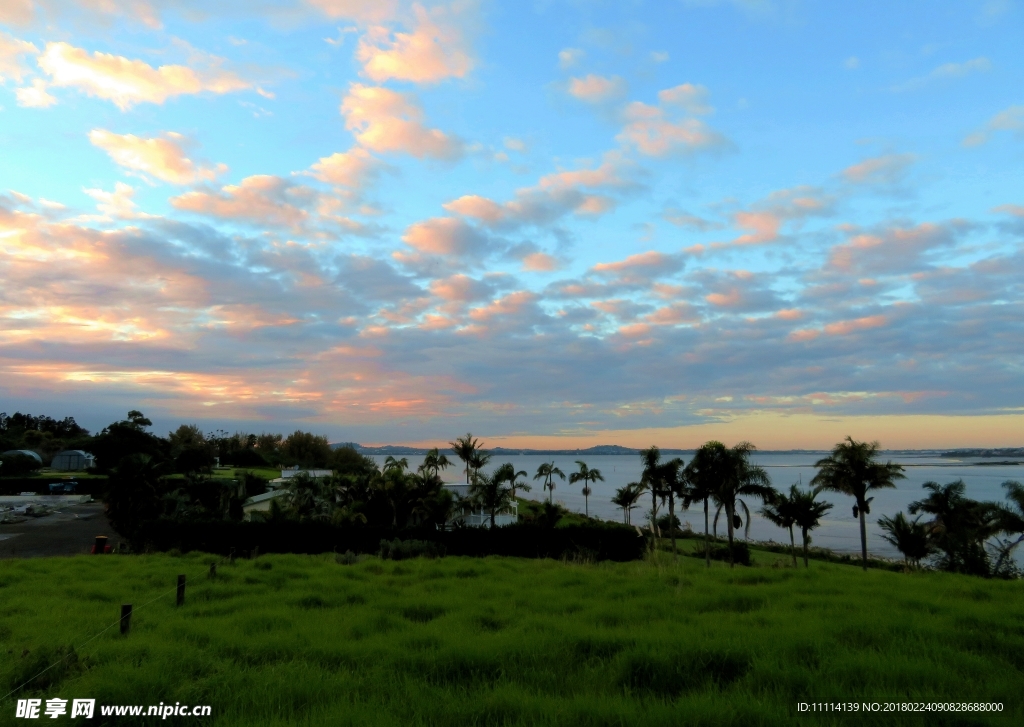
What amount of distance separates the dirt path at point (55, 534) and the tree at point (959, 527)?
148 ft

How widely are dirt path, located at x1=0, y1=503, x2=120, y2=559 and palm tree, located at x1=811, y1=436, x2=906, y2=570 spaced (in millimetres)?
42791

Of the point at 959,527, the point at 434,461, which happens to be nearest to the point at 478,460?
the point at 434,461

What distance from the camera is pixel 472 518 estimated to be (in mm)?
47594

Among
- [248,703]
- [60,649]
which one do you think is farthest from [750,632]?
[60,649]

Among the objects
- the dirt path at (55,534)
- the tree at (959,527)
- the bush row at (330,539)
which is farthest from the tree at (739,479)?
the dirt path at (55,534)

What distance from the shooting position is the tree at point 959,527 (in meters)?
33.4

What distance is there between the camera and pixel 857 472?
40156mm

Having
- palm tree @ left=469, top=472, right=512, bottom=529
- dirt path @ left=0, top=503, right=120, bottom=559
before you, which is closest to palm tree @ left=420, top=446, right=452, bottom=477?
palm tree @ left=469, top=472, right=512, bottom=529

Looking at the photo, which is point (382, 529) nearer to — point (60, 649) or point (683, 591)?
point (683, 591)

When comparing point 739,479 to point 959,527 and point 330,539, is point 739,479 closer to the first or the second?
point 959,527

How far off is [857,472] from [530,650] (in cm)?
3845

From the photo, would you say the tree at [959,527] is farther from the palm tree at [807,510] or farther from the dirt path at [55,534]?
the dirt path at [55,534]

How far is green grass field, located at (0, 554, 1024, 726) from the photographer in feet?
20.9

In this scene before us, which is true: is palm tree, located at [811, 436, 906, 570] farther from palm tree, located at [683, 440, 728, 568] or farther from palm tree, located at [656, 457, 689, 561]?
palm tree, located at [656, 457, 689, 561]
